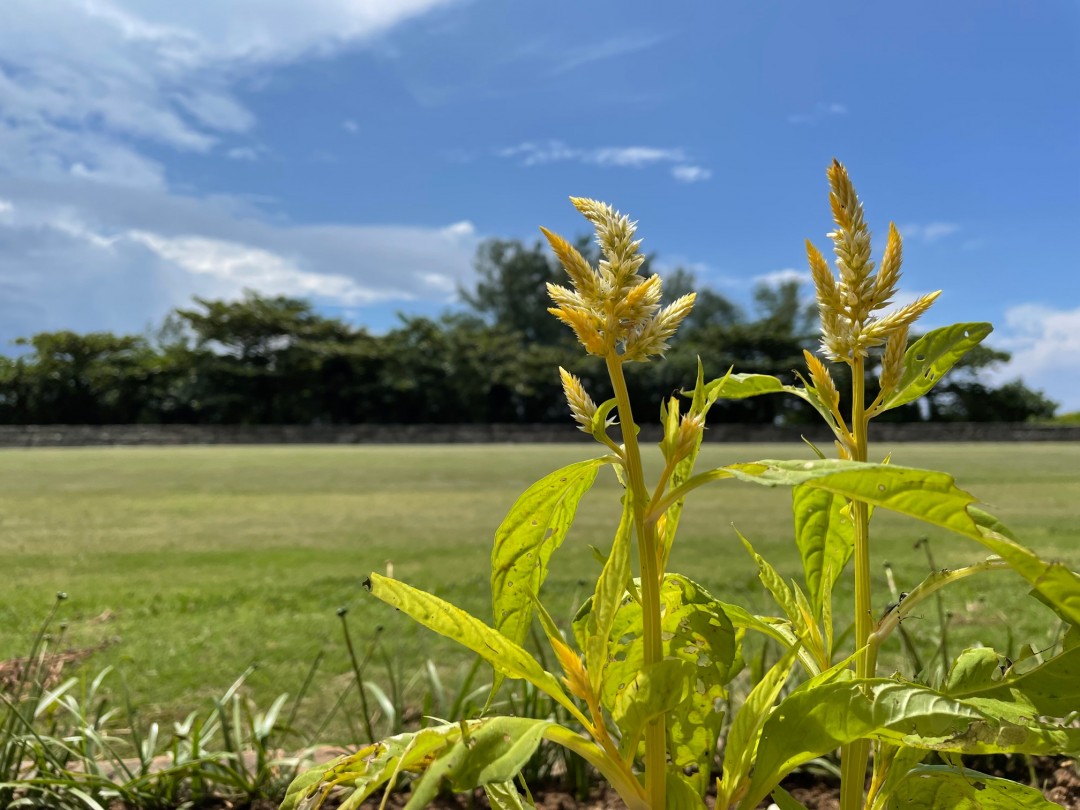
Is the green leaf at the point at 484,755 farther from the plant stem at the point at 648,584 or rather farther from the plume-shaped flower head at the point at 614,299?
the plume-shaped flower head at the point at 614,299

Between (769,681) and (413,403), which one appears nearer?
(769,681)

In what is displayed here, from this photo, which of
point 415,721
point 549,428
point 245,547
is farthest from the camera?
point 549,428

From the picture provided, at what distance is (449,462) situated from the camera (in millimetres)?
9969

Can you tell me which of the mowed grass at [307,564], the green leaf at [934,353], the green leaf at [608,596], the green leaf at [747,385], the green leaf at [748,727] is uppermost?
the green leaf at [934,353]

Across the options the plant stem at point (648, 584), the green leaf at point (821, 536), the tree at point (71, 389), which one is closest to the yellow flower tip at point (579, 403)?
the plant stem at point (648, 584)

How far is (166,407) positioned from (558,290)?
85.9 feet

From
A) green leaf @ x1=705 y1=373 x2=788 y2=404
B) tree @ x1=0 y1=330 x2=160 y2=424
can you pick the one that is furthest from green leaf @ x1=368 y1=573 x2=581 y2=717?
tree @ x1=0 y1=330 x2=160 y2=424

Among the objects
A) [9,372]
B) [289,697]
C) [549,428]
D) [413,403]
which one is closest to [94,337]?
[9,372]

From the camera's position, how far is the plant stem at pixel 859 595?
54 centimetres

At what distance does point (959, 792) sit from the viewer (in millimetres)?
548

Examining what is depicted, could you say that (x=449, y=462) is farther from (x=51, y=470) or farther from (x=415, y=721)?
(x=415, y=721)

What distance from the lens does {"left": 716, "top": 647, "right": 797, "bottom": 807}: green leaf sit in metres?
0.52

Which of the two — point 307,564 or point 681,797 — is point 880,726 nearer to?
point 681,797

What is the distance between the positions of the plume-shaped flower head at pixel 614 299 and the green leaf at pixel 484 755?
22cm
